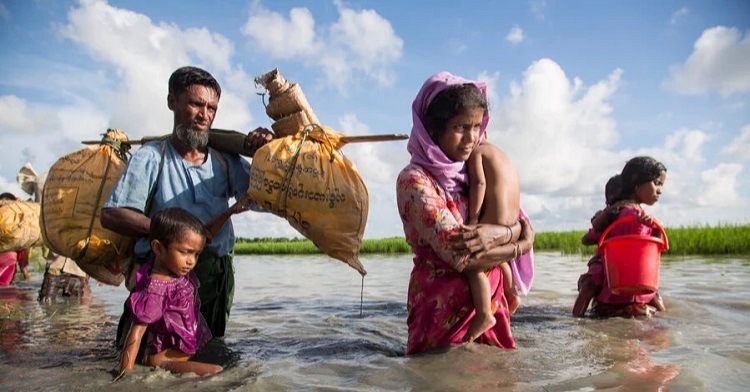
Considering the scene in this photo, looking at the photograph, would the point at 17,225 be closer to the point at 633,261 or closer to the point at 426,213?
the point at 426,213

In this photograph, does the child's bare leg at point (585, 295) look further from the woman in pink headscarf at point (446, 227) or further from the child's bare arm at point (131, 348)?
the child's bare arm at point (131, 348)

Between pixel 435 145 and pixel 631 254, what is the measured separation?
221 centimetres

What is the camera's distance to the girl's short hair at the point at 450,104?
2.45 m

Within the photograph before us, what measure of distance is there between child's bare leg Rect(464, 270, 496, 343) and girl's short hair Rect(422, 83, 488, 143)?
0.65 metres

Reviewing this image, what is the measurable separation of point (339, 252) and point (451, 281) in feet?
2.20

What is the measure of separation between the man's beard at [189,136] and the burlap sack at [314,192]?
364mm

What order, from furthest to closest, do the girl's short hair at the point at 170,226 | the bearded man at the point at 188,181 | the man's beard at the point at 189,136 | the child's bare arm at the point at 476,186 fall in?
the man's beard at the point at 189,136 < the bearded man at the point at 188,181 < the girl's short hair at the point at 170,226 < the child's bare arm at the point at 476,186

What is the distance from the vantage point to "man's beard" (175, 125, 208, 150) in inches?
121

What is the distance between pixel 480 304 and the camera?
8.25ft

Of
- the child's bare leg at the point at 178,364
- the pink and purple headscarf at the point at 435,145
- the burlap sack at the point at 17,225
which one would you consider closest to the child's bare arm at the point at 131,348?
the child's bare leg at the point at 178,364

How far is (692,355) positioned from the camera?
2828 millimetres

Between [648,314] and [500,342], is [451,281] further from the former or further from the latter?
[648,314]

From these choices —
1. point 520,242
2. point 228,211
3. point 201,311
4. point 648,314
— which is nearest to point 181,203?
point 228,211

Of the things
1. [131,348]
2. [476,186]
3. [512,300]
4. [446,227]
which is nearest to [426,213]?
[446,227]
